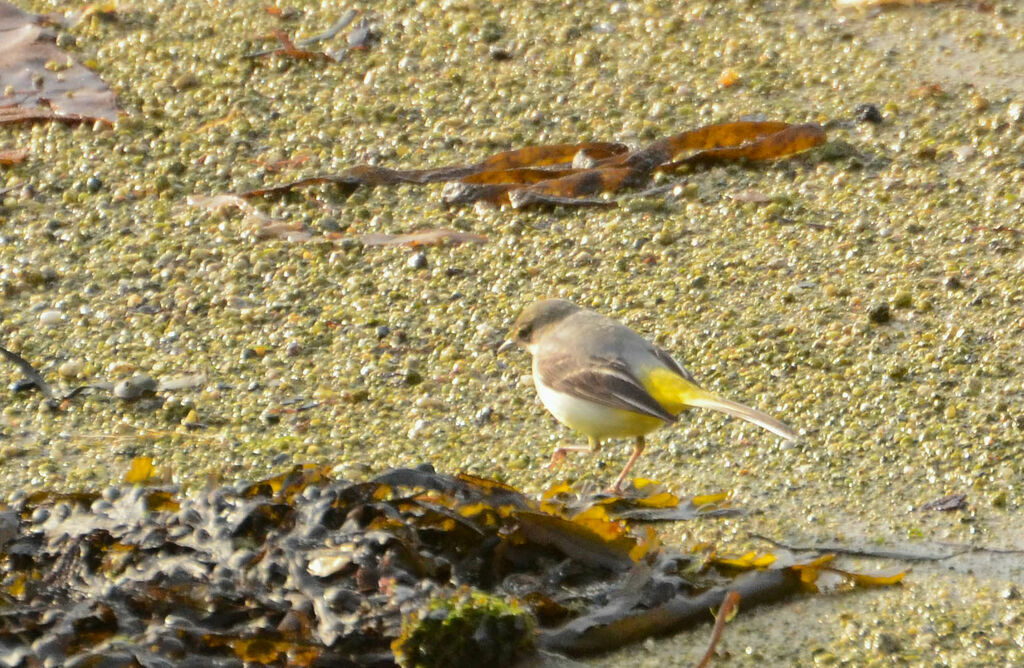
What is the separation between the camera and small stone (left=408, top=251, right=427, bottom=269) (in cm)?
666

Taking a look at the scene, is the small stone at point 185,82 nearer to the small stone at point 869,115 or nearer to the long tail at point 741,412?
the small stone at point 869,115

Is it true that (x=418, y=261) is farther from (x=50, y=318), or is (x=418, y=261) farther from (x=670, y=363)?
(x=670, y=363)

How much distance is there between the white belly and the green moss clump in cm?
133

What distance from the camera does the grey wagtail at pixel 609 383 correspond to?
5.04 metres

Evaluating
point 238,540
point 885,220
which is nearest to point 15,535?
point 238,540

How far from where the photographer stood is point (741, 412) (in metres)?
4.82

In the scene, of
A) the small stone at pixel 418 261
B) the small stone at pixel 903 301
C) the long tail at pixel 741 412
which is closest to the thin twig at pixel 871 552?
the long tail at pixel 741 412

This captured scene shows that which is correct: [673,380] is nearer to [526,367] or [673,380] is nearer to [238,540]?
[526,367]

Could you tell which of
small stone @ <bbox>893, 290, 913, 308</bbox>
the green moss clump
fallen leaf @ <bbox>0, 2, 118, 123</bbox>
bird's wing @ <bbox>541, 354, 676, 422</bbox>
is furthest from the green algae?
the green moss clump

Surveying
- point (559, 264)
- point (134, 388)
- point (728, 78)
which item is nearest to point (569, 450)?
point (559, 264)

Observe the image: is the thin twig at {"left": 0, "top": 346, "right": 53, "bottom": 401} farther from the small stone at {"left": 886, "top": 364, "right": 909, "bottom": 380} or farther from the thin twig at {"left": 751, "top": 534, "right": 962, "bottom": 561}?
the small stone at {"left": 886, "top": 364, "right": 909, "bottom": 380}

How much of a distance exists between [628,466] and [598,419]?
0.67 feet

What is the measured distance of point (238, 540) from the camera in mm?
4344

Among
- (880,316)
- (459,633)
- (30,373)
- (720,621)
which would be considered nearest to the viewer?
(720,621)
